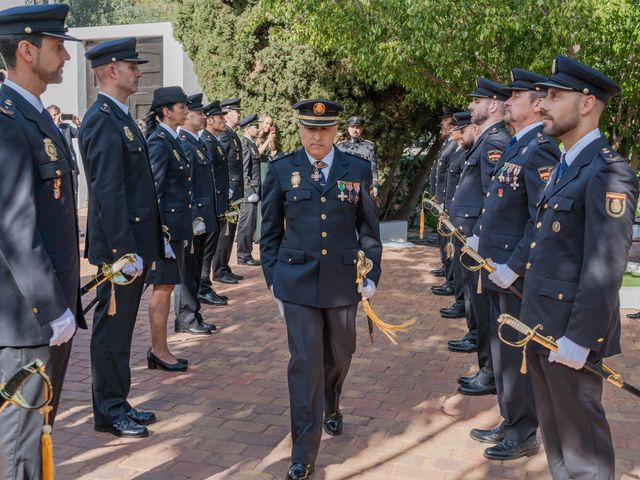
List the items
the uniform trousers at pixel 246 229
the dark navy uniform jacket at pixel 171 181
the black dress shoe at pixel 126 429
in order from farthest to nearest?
1. the uniform trousers at pixel 246 229
2. the dark navy uniform jacket at pixel 171 181
3. the black dress shoe at pixel 126 429

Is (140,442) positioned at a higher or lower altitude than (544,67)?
lower

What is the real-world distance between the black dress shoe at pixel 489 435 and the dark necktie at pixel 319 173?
1.95 metres

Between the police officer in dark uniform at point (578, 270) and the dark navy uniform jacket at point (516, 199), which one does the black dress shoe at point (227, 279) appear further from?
the police officer in dark uniform at point (578, 270)

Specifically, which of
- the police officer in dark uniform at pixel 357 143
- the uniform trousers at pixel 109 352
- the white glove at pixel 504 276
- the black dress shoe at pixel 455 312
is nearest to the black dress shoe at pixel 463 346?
the black dress shoe at pixel 455 312

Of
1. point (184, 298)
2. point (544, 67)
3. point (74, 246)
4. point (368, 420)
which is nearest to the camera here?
point (74, 246)

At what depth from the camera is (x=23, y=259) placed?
2.90m

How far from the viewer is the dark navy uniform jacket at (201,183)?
24.7ft

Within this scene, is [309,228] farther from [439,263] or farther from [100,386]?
[439,263]

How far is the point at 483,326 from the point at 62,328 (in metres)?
3.37

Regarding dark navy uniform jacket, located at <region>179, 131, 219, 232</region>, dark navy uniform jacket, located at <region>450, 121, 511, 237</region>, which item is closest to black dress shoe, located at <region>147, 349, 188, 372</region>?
dark navy uniform jacket, located at <region>179, 131, 219, 232</region>

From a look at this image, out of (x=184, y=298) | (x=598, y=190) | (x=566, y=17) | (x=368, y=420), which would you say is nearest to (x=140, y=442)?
(x=368, y=420)

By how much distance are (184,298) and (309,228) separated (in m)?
3.29

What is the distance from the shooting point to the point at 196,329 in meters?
7.23

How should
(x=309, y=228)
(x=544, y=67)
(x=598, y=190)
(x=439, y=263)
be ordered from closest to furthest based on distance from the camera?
1. (x=598, y=190)
2. (x=309, y=228)
3. (x=544, y=67)
4. (x=439, y=263)
